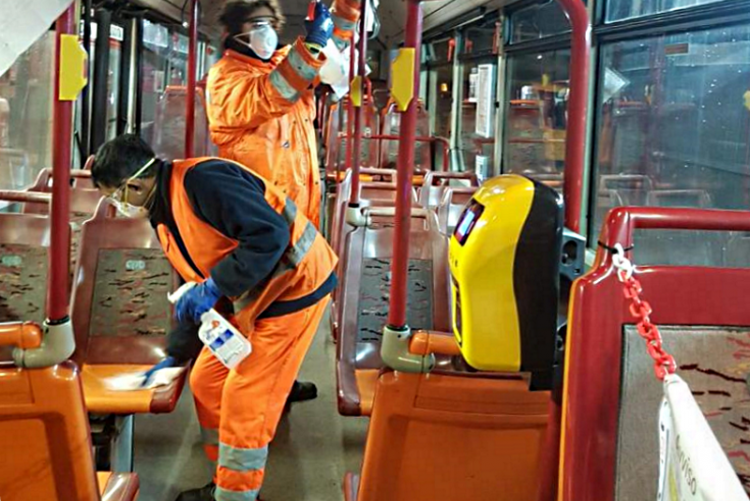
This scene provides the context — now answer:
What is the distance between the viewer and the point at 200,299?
2176mm

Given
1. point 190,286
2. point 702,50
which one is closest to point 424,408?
point 190,286

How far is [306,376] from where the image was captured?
394cm

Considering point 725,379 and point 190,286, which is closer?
point 725,379

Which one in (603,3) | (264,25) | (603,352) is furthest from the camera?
(603,3)

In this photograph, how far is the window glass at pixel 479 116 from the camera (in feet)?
21.5

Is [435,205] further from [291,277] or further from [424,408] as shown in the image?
[424,408]

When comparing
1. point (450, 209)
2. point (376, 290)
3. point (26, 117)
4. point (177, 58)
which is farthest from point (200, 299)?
point (177, 58)

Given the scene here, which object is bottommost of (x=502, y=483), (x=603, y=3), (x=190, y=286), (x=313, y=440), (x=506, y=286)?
(x=313, y=440)

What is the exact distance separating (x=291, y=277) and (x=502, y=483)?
80 centimetres

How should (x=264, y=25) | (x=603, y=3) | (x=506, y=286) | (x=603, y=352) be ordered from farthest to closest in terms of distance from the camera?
(x=603, y=3), (x=264, y=25), (x=506, y=286), (x=603, y=352)

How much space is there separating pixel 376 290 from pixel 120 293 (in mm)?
947

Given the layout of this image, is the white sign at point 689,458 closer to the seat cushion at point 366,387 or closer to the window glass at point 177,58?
the seat cushion at point 366,387

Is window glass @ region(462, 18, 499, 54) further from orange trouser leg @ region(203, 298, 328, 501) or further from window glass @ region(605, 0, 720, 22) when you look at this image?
orange trouser leg @ region(203, 298, 328, 501)

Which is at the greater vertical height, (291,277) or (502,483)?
(291,277)
